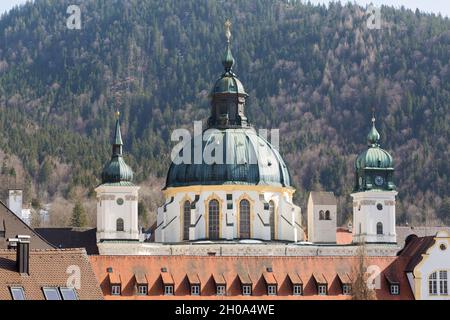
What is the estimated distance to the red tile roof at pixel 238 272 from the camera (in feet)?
261

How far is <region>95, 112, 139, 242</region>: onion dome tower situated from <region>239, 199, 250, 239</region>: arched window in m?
8.92

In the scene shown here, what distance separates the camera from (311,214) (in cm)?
12019

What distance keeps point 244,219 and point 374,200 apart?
1228 centimetres

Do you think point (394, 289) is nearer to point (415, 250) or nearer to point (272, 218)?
point (415, 250)

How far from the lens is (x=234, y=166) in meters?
109

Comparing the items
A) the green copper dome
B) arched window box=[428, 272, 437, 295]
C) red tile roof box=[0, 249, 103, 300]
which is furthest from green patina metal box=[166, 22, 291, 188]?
red tile roof box=[0, 249, 103, 300]

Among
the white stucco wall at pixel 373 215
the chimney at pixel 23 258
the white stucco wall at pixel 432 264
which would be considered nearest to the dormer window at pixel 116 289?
the white stucco wall at pixel 432 264

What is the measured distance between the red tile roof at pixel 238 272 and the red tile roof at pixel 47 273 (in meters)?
37.7

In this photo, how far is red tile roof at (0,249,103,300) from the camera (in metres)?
35.7

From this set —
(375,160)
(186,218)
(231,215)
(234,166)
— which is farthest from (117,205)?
(375,160)

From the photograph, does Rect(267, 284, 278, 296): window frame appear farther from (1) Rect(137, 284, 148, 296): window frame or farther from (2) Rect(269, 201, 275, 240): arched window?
(2) Rect(269, 201, 275, 240): arched window
